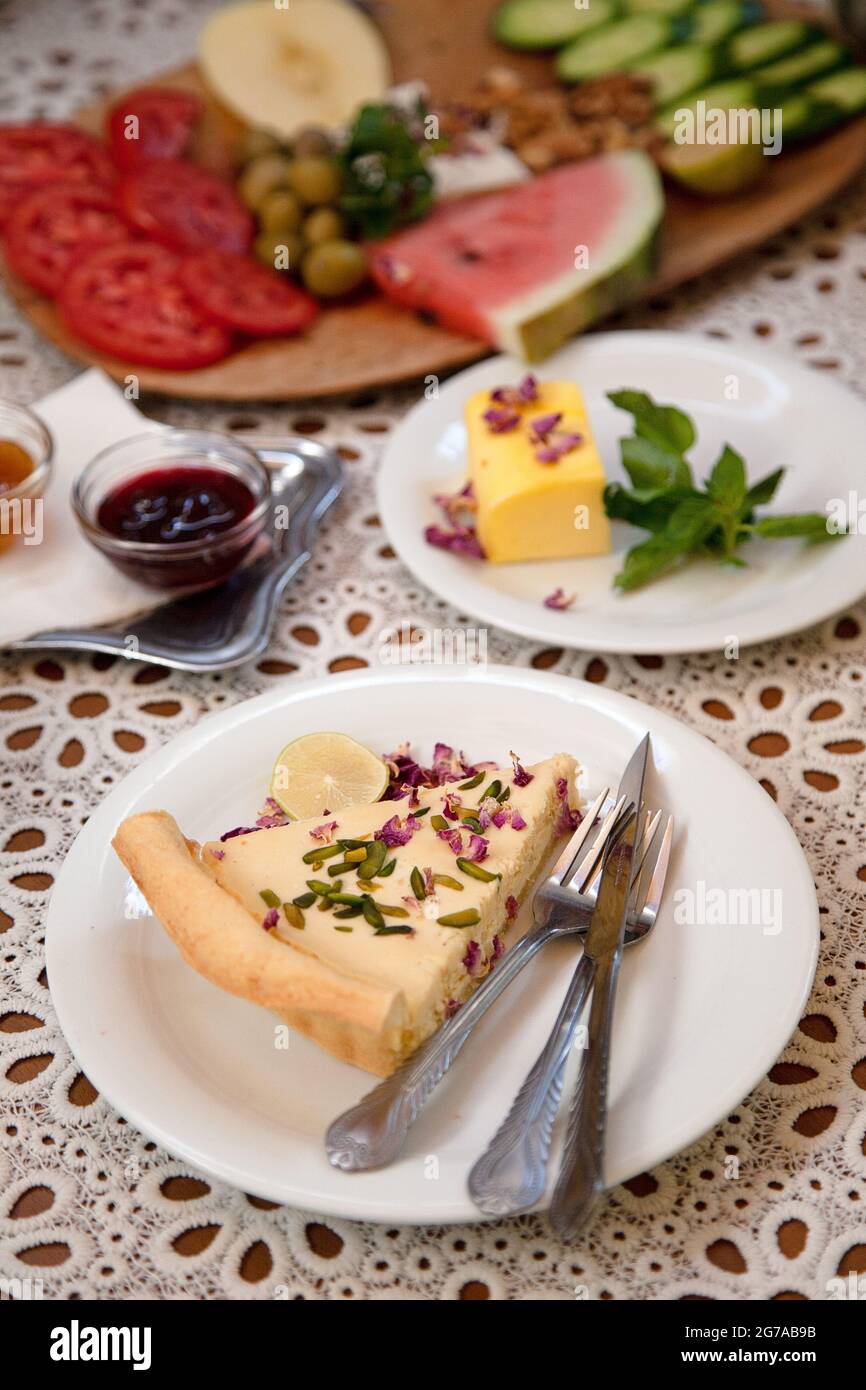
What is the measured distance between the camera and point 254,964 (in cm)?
180

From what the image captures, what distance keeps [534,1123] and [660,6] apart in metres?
A: 3.95

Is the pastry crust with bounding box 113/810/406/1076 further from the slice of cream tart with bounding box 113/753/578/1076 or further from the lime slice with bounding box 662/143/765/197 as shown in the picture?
the lime slice with bounding box 662/143/765/197

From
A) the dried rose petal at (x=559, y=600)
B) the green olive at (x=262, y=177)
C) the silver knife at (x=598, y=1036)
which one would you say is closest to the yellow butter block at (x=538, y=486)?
the dried rose petal at (x=559, y=600)

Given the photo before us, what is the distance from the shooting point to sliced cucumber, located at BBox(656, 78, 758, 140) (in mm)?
3812

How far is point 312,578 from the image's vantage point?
2873mm

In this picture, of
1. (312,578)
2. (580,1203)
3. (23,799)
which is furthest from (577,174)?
(580,1203)

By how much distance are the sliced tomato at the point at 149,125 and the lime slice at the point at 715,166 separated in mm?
1516

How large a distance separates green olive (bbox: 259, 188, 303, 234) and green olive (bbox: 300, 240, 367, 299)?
0.31ft

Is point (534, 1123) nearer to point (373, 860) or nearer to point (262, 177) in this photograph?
point (373, 860)

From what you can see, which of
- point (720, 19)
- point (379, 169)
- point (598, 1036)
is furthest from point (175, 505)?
point (720, 19)

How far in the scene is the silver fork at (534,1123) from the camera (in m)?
1.61

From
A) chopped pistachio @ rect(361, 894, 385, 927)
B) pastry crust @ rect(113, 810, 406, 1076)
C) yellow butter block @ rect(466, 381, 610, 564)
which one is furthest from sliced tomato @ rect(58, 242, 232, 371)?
chopped pistachio @ rect(361, 894, 385, 927)

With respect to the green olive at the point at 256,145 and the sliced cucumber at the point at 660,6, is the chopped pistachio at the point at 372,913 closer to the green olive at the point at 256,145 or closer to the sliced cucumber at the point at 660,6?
the green olive at the point at 256,145
